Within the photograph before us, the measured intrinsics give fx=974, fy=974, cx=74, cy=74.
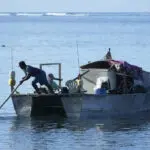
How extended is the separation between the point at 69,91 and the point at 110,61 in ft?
7.20

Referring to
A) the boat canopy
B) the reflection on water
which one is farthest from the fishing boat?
the reflection on water

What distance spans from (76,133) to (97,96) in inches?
78.4

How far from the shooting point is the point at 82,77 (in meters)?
34.8

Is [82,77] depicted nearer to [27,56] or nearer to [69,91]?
[69,91]

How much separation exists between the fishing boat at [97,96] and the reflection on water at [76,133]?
1.30 feet

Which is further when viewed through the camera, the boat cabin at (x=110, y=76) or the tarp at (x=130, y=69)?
the tarp at (x=130, y=69)

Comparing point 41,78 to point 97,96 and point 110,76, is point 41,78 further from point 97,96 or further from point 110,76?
point 110,76

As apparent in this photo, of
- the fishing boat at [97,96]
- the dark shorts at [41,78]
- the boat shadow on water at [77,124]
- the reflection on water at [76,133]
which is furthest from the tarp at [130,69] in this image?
the dark shorts at [41,78]

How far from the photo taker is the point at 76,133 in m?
31.4

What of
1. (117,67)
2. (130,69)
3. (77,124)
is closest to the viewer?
(77,124)

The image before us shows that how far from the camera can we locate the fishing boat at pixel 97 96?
33031 mm

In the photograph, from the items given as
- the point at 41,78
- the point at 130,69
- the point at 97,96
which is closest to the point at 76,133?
the point at 97,96

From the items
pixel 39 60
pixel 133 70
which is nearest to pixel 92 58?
pixel 39 60

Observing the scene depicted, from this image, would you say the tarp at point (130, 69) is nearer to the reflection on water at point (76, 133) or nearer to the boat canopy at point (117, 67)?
the boat canopy at point (117, 67)
